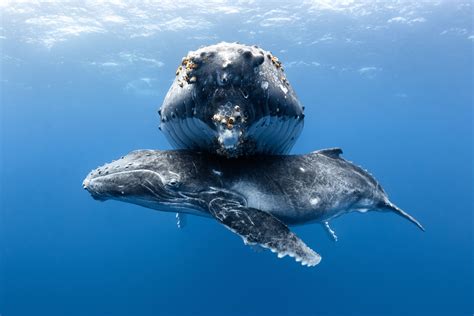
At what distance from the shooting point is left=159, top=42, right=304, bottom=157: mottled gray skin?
594 cm

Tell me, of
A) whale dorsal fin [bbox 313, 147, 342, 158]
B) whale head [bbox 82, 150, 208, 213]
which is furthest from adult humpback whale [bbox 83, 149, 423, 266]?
whale dorsal fin [bbox 313, 147, 342, 158]

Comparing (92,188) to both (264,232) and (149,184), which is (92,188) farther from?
(264,232)

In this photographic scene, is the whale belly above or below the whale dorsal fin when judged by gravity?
below

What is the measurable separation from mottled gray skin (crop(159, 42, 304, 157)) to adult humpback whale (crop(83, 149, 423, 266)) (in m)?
0.54

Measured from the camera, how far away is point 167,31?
35812 mm

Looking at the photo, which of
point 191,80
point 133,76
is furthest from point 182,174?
point 133,76

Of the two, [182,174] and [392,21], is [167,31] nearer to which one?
[392,21]

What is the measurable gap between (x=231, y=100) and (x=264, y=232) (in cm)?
234

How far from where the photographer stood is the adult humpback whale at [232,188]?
6070 millimetres

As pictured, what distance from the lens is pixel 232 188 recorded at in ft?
22.6

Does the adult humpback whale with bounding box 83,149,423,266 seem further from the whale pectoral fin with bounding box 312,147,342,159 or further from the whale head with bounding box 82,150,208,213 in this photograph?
the whale pectoral fin with bounding box 312,147,342,159

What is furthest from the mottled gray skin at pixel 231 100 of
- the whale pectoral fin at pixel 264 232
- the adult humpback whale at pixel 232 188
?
the whale pectoral fin at pixel 264 232

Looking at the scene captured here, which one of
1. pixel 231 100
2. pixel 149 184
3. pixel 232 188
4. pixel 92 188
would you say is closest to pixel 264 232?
pixel 232 188

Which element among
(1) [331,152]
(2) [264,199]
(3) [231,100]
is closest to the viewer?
(3) [231,100]
